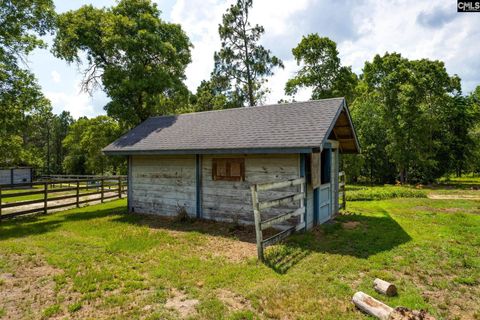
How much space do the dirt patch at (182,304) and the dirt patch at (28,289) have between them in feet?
6.25

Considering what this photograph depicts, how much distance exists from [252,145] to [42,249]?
A: 6.26 m

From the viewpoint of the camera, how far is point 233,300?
464 centimetres

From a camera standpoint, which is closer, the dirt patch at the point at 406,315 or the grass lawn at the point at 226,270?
the dirt patch at the point at 406,315

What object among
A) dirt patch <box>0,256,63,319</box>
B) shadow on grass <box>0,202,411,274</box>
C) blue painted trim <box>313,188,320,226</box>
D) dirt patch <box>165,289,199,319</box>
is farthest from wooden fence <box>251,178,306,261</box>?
dirt patch <box>0,256,63,319</box>

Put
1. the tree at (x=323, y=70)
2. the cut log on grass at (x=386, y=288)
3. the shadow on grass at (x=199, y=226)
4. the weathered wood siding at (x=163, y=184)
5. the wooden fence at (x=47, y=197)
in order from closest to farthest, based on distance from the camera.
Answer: the cut log on grass at (x=386, y=288) < the shadow on grass at (x=199, y=226) < the weathered wood siding at (x=163, y=184) < the wooden fence at (x=47, y=197) < the tree at (x=323, y=70)

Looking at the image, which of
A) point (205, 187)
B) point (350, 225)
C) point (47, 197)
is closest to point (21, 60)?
point (47, 197)

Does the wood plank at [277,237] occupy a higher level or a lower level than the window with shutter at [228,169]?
lower

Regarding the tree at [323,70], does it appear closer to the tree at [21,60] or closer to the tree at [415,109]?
the tree at [415,109]

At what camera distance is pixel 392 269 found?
18.9 feet

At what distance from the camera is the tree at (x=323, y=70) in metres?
25.5

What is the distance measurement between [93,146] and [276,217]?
32931 mm

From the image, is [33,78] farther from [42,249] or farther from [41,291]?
[41,291]

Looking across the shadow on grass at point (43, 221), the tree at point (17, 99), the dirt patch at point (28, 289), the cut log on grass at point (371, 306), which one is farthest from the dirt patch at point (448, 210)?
the tree at point (17, 99)

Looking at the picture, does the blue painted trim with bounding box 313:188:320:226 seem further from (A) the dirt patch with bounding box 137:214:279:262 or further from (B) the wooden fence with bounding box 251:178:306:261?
(A) the dirt patch with bounding box 137:214:279:262
